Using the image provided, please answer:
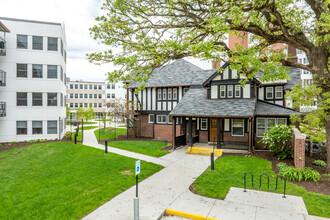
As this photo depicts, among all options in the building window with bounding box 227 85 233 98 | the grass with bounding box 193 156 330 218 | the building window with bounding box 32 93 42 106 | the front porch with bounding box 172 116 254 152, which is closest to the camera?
the grass with bounding box 193 156 330 218

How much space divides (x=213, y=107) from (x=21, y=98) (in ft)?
62.0

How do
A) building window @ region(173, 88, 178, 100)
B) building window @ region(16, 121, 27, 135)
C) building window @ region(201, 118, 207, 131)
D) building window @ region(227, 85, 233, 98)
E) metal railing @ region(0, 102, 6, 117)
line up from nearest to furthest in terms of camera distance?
1. building window @ region(227, 85, 233, 98)
2. metal railing @ region(0, 102, 6, 117)
3. building window @ region(201, 118, 207, 131)
4. building window @ region(16, 121, 27, 135)
5. building window @ region(173, 88, 178, 100)

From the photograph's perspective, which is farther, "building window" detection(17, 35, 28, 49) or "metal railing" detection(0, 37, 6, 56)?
"building window" detection(17, 35, 28, 49)

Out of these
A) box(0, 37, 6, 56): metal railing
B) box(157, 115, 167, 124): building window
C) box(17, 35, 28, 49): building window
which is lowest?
box(157, 115, 167, 124): building window

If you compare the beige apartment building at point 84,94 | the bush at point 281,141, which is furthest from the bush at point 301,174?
the beige apartment building at point 84,94

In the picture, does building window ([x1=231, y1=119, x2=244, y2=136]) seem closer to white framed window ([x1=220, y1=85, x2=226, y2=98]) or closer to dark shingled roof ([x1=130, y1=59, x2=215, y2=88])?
white framed window ([x1=220, y1=85, x2=226, y2=98])

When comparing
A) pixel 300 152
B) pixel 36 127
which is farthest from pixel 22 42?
pixel 300 152

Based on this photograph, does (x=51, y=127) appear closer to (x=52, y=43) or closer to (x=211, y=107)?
(x=52, y=43)

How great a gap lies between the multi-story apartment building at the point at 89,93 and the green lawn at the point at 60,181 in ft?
142

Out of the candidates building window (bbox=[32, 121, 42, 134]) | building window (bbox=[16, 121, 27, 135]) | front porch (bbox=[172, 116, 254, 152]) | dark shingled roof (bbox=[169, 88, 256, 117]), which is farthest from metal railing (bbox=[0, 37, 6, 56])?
front porch (bbox=[172, 116, 254, 152])

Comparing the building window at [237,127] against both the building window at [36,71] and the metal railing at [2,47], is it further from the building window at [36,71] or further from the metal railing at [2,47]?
the metal railing at [2,47]

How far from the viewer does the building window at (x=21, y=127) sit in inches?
859

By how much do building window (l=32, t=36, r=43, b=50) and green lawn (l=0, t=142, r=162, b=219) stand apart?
11098mm

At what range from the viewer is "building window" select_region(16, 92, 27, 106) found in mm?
21688
